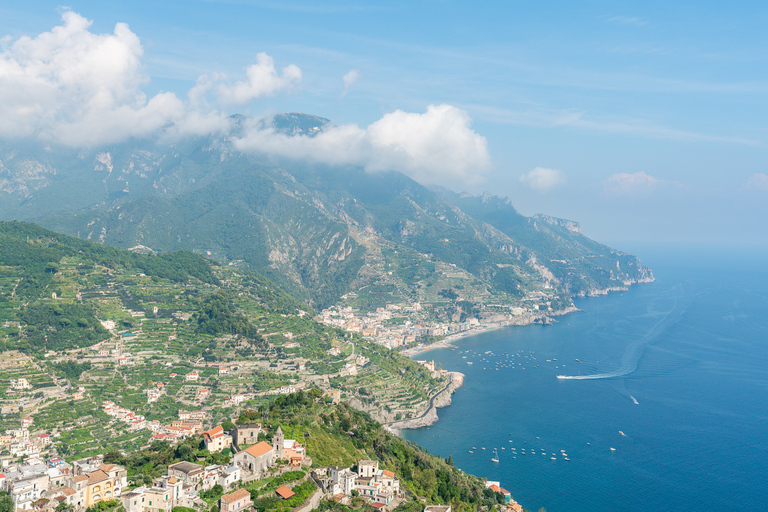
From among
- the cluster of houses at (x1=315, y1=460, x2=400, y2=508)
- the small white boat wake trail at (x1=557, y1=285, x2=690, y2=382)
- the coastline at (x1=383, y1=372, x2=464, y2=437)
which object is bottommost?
the coastline at (x1=383, y1=372, x2=464, y2=437)

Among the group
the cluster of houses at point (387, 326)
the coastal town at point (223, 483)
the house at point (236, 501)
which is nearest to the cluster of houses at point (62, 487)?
the coastal town at point (223, 483)

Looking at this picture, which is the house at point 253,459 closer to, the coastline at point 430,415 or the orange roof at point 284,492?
the orange roof at point 284,492

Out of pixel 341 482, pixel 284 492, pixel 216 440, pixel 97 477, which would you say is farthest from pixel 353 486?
pixel 97 477

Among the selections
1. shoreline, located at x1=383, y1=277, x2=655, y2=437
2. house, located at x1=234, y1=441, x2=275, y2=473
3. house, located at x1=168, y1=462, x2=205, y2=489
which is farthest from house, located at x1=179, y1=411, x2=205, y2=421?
house, located at x1=168, y1=462, x2=205, y2=489

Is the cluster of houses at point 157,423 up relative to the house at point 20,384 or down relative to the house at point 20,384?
down

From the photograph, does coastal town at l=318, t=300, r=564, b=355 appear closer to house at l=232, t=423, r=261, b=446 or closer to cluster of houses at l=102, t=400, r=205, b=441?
cluster of houses at l=102, t=400, r=205, b=441

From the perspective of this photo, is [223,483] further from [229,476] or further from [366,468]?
[366,468]

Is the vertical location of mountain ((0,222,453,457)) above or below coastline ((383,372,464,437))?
above
